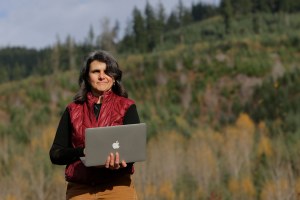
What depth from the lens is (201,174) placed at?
1706cm

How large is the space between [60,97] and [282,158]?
2063 centimetres

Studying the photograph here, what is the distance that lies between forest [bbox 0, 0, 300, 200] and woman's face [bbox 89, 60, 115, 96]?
0.96 ft

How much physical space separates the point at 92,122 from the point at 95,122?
0.05ft

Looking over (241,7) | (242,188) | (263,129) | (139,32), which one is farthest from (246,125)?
(241,7)

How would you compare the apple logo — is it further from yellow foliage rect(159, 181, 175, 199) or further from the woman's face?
yellow foliage rect(159, 181, 175, 199)

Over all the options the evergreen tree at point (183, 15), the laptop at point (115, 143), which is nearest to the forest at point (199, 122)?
Answer: the laptop at point (115, 143)

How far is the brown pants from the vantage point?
10.2 feet

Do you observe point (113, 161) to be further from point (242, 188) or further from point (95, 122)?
point (242, 188)

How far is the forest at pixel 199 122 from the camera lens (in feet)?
48.2

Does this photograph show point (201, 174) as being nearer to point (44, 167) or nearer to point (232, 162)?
point (232, 162)

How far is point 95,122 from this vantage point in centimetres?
313

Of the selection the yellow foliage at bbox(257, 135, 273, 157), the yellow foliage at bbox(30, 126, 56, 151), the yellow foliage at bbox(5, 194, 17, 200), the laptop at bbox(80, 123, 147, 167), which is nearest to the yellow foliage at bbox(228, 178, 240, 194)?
the yellow foliage at bbox(257, 135, 273, 157)

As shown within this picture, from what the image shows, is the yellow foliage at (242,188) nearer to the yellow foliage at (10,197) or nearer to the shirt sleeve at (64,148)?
the yellow foliage at (10,197)

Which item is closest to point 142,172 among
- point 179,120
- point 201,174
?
point 201,174
